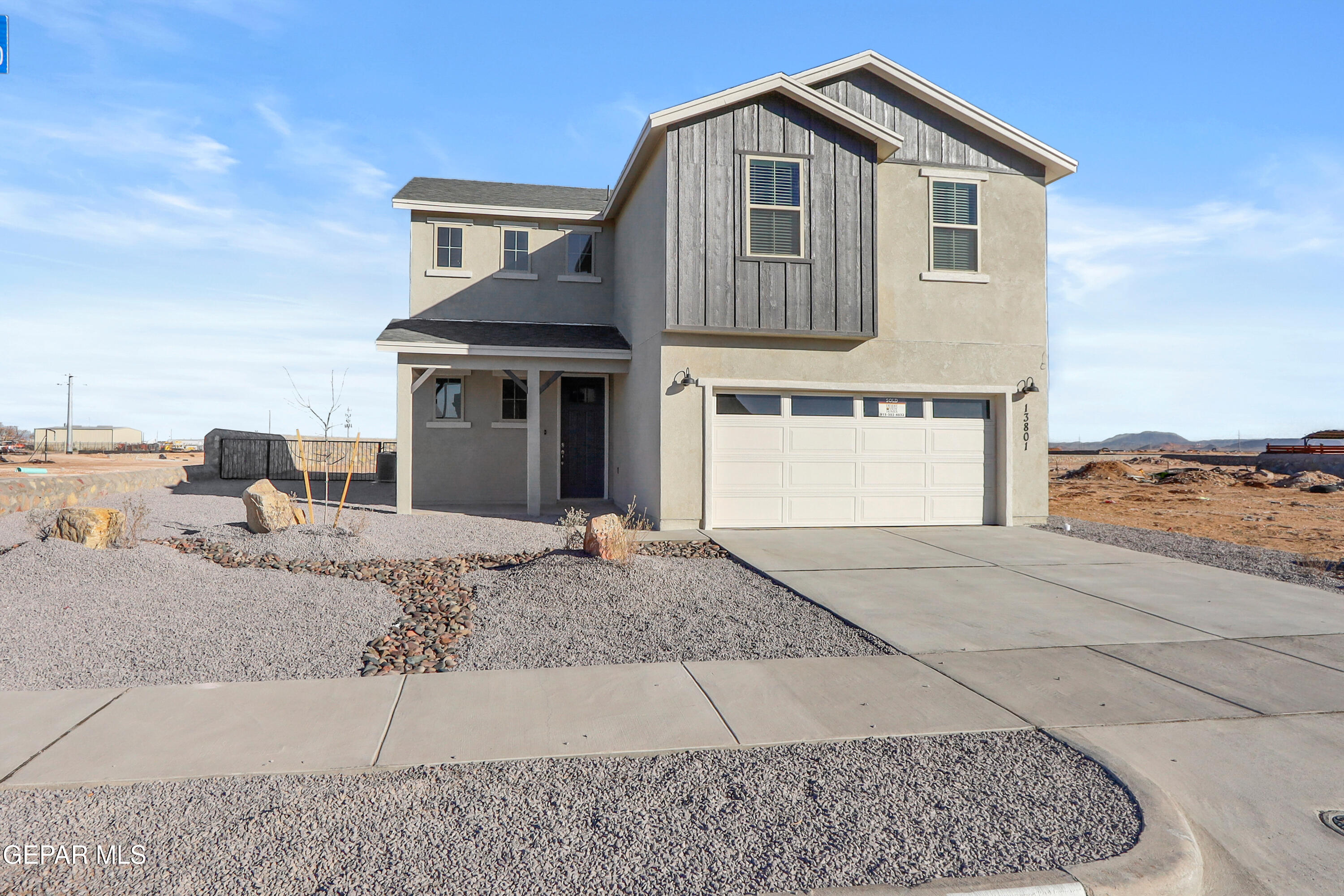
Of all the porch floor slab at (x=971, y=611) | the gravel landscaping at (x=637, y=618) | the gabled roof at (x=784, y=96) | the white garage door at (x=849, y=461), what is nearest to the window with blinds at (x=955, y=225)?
the gabled roof at (x=784, y=96)

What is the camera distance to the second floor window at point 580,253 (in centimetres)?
1603

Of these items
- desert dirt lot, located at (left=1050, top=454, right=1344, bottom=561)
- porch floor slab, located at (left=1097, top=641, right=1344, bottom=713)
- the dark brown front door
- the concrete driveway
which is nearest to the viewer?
the concrete driveway

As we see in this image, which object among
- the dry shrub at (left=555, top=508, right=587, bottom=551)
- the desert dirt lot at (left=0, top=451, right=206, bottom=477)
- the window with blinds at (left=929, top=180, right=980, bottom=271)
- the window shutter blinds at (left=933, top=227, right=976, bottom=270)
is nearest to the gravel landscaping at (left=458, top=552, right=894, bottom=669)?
the dry shrub at (left=555, top=508, right=587, bottom=551)

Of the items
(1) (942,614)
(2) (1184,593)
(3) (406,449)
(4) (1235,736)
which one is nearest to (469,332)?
(3) (406,449)

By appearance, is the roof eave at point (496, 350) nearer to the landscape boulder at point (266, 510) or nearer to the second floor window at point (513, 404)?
the second floor window at point (513, 404)

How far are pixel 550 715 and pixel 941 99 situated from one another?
467 inches

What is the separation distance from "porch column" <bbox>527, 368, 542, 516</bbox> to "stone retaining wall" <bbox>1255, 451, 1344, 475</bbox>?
3087 cm

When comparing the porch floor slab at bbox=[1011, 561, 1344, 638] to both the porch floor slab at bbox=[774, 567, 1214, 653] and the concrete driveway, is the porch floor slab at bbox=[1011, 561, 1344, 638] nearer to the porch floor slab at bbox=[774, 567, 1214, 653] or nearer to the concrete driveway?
the concrete driveway

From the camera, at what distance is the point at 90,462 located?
3372 cm

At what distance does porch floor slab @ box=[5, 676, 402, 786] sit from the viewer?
378cm

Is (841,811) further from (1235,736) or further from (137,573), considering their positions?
(137,573)

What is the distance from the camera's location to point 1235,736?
172 inches

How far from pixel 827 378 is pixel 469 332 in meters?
6.44

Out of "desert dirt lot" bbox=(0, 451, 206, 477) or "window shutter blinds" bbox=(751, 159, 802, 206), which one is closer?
"window shutter blinds" bbox=(751, 159, 802, 206)
